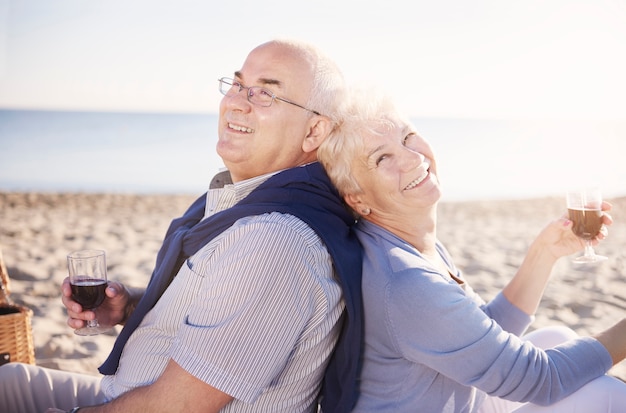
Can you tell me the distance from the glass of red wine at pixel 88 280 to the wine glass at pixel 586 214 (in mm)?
1802

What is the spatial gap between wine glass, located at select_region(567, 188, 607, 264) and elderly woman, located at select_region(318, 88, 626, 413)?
18.7 inches

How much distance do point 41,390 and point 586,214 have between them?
211 centimetres

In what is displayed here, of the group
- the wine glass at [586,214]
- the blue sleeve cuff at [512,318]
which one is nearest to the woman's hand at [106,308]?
the blue sleeve cuff at [512,318]

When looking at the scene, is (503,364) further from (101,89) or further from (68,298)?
(101,89)

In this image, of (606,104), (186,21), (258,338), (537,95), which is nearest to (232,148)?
(258,338)

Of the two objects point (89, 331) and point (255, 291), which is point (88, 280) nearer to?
point (89, 331)

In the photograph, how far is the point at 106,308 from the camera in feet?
8.02

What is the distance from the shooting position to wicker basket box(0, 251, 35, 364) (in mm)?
2535

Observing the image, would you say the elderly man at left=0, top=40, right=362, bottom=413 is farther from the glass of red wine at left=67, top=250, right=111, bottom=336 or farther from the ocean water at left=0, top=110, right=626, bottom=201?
the ocean water at left=0, top=110, right=626, bottom=201

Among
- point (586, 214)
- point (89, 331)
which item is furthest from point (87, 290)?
point (586, 214)

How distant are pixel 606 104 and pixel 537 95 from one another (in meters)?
8.56

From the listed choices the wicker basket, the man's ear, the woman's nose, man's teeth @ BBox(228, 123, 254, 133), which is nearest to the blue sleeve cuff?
the woman's nose

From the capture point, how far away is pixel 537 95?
3931 cm

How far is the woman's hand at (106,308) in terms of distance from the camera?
7.55 feet
